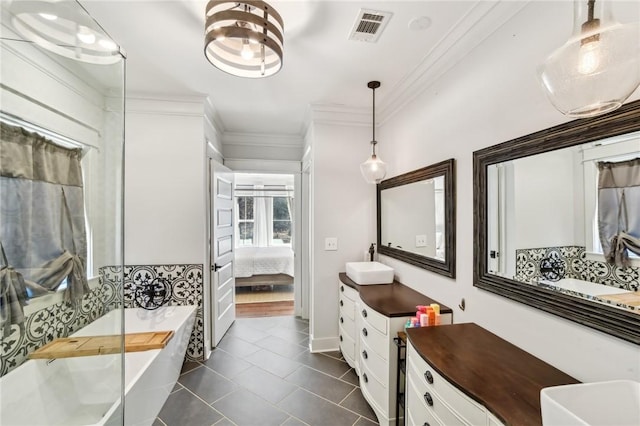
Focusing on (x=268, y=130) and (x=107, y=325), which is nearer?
(x=107, y=325)

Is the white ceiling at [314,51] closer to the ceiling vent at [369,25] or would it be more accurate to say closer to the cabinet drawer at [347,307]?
the ceiling vent at [369,25]

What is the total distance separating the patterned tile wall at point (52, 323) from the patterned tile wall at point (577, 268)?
2.59 meters

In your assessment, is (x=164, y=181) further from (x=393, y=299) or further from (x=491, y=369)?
(x=491, y=369)

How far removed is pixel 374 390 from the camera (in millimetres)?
1942

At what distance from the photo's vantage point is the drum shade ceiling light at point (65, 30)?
4.54ft

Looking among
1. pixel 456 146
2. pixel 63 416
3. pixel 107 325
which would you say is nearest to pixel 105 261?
pixel 107 325

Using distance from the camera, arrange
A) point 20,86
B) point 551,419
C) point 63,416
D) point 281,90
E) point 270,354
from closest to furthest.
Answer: point 551,419
point 20,86
point 63,416
point 281,90
point 270,354

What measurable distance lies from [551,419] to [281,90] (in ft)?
8.95

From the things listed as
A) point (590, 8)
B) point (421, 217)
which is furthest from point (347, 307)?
point (590, 8)

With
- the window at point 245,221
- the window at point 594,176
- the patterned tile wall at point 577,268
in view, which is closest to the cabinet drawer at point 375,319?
the patterned tile wall at point 577,268

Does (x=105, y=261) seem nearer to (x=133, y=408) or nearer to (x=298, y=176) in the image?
(x=133, y=408)

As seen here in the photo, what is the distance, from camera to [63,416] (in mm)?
1624

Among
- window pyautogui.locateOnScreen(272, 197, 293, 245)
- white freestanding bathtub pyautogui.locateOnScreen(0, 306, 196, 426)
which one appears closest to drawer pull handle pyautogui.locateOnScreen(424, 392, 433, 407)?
white freestanding bathtub pyautogui.locateOnScreen(0, 306, 196, 426)

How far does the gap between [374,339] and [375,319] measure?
15 cm
